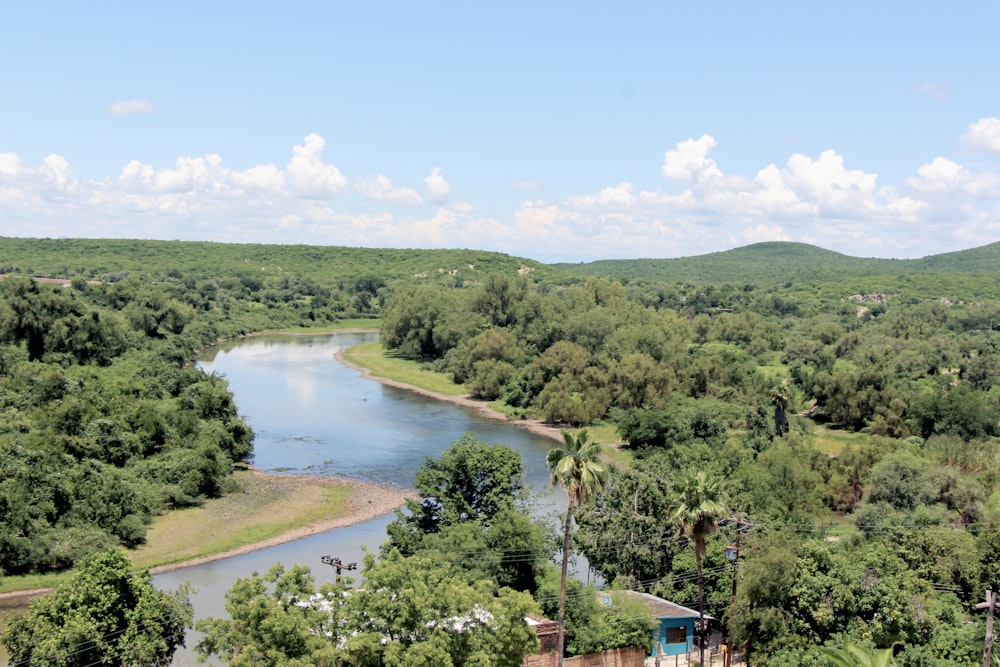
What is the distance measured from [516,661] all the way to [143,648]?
12595mm

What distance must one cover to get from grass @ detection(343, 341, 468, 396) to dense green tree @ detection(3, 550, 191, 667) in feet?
244

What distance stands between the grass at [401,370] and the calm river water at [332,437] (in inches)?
145

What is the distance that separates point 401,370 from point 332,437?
1624 inches

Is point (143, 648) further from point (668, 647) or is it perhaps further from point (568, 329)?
point (568, 329)

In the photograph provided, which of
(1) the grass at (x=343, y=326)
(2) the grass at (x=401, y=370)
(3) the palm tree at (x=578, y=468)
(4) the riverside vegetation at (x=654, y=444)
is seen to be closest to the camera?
(3) the palm tree at (x=578, y=468)

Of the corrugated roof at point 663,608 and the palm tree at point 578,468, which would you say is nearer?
the palm tree at point 578,468

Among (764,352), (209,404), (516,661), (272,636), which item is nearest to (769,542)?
(516,661)

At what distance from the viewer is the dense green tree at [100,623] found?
30266mm

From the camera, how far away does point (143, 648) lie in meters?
31.1

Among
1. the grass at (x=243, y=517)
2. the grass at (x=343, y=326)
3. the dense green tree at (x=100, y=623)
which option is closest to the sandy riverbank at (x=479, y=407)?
the grass at (x=243, y=517)

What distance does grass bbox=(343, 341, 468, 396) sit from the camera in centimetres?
11075

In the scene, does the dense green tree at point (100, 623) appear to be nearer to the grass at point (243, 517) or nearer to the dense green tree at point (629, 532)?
the grass at point (243, 517)

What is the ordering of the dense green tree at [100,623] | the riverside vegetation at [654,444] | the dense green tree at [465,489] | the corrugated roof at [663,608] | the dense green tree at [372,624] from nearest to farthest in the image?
the dense green tree at [372,624] → the dense green tree at [100,623] → the riverside vegetation at [654,444] → the corrugated roof at [663,608] → the dense green tree at [465,489]

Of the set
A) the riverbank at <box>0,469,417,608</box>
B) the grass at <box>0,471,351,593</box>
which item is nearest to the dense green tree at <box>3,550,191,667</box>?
the riverbank at <box>0,469,417,608</box>
